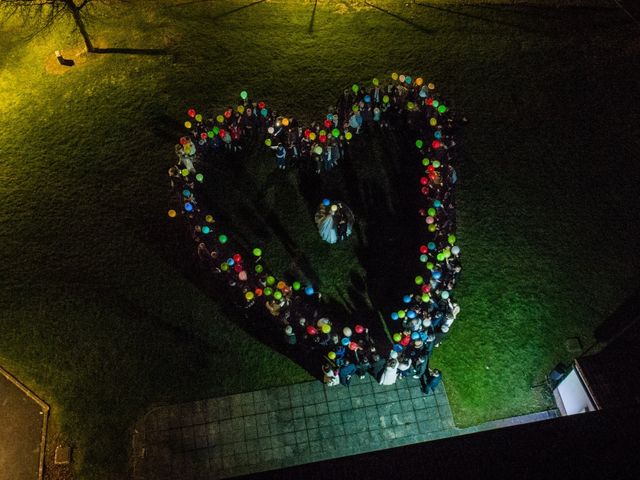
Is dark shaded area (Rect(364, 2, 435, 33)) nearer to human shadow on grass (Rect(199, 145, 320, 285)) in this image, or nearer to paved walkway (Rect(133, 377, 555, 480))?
human shadow on grass (Rect(199, 145, 320, 285))

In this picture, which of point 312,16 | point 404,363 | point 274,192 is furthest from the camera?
point 312,16

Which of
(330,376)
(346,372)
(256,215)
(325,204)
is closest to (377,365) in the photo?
(346,372)

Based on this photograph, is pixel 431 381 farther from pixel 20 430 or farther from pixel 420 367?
pixel 20 430

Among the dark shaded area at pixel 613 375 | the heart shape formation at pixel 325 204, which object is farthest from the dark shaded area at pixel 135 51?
the dark shaded area at pixel 613 375

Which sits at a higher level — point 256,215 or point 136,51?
point 136,51

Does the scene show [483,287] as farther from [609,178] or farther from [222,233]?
[222,233]

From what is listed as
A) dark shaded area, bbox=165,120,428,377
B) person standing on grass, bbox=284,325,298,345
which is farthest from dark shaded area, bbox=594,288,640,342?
person standing on grass, bbox=284,325,298,345

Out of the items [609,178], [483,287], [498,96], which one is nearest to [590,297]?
[483,287]

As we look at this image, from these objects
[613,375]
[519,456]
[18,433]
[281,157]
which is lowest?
[18,433]
